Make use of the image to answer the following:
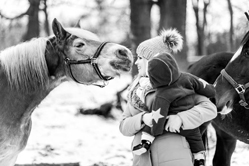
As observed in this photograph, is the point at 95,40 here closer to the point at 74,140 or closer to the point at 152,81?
the point at 152,81

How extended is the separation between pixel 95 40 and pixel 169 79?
0.85 m

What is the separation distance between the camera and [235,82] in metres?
2.92

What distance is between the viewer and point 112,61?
8.04 ft

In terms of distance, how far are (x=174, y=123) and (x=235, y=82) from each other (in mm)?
1202

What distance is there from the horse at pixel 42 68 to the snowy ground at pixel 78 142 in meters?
1.05

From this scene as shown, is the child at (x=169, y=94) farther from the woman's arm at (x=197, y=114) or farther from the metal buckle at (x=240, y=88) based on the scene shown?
the metal buckle at (x=240, y=88)

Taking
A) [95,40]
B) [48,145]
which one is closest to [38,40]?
[95,40]

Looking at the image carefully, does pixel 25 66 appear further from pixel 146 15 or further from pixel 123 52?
pixel 146 15

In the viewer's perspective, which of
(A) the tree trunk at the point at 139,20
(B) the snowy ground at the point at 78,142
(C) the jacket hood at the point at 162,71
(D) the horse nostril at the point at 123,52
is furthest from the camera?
(A) the tree trunk at the point at 139,20

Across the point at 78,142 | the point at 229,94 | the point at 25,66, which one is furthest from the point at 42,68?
the point at 78,142

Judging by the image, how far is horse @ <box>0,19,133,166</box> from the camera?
2453mm

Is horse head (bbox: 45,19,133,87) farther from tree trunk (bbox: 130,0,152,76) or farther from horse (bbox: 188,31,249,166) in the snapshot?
tree trunk (bbox: 130,0,152,76)

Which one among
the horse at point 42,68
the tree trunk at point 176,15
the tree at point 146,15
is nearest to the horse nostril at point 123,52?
the horse at point 42,68

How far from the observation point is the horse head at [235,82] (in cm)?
291
